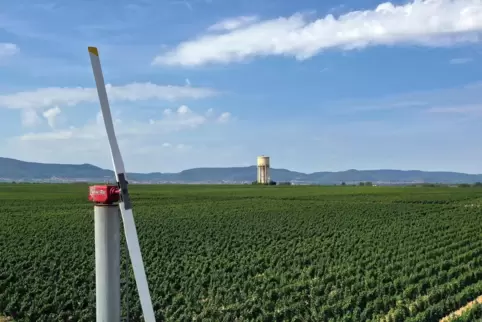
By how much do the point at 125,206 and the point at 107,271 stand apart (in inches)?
27.4

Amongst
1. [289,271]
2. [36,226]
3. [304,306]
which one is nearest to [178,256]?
[289,271]

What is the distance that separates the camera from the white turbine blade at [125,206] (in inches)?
204

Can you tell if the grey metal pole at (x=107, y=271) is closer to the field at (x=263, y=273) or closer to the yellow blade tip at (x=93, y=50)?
the yellow blade tip at (x=93, y=50)

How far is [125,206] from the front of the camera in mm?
5324

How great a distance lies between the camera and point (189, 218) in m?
47.8

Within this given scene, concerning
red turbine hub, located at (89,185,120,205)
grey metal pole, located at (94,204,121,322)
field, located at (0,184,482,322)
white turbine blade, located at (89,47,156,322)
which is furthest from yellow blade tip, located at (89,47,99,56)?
field, located at (0,184,482,322)

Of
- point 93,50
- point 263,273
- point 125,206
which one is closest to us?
point 125,206

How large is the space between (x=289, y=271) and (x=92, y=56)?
55.8 ft

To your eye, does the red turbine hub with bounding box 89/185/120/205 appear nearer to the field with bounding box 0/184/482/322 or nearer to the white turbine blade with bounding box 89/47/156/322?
the white turbine blade with bounding box 89/47/156/322

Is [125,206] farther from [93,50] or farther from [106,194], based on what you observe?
[93,50]

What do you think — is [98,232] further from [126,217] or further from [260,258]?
[260,258]

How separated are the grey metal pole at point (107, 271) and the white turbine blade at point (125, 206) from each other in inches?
10.0

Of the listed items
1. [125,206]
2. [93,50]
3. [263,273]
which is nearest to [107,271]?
[125,206]

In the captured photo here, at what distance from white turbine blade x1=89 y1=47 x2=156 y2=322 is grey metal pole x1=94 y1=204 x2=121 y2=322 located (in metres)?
0.25
